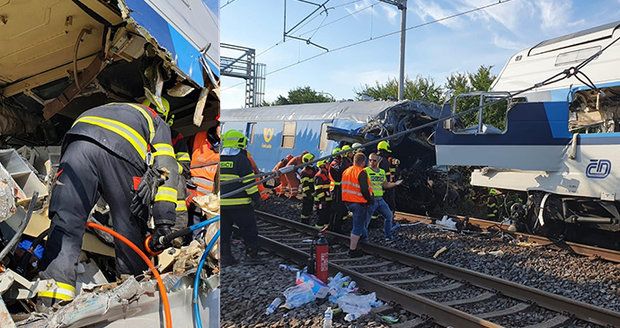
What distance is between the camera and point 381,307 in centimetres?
171

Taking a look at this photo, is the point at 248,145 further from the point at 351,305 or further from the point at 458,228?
the point at 458,228

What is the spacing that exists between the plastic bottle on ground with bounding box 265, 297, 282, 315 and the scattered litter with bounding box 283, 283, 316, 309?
3 cm

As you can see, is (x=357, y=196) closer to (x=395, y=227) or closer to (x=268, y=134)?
(x=395, y=227)

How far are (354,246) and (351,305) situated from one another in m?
0.22

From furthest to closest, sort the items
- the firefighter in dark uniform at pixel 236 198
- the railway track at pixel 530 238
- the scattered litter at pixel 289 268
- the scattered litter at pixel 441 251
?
the scattered litter at pixel 441 251
the railway track at pixel 530 238
the scattered litter at pixel 289 268
the firefighter in dark uniform at pixel 236 198

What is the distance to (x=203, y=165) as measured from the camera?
153 cm

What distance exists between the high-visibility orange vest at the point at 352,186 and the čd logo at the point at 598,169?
715 mm

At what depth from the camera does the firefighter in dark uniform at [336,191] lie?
147 cm

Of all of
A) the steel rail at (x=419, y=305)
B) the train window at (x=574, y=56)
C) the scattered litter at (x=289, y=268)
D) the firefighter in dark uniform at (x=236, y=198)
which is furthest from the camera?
the steel rail at (x=419, y=305)

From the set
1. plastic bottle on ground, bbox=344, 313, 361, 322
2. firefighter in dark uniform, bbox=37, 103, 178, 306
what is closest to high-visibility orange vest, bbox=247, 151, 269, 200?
firefighter in dark uniform, bbox=37, 103, 178, 306

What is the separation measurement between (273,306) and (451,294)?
0.80 m

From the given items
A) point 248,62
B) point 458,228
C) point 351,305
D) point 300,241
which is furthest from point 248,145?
point 458,228

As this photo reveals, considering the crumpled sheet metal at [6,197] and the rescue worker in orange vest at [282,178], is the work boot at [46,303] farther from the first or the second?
the rescue worker in orange vest at [282,178]

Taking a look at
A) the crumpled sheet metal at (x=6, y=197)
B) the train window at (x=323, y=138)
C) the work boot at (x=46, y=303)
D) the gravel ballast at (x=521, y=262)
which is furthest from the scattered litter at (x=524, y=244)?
the crumpled sheet metal at (x=6, y=197)
